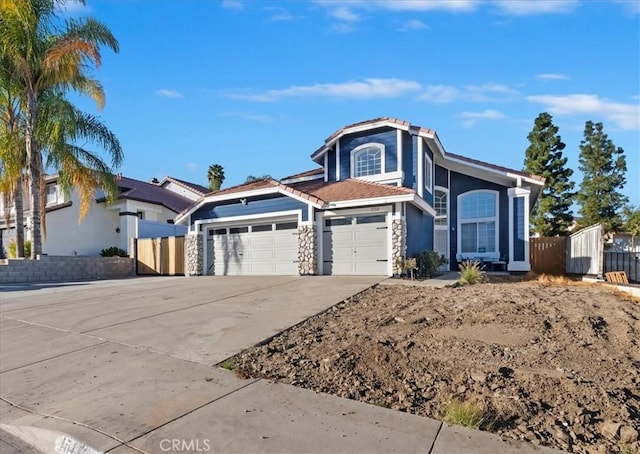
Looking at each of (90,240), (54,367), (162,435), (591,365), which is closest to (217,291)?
(54,367)

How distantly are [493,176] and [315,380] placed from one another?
702 inches

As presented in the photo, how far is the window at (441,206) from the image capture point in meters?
20.9

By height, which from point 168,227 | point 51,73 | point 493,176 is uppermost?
point 51,73

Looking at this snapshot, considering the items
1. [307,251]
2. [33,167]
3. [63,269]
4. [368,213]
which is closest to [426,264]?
[368,213]

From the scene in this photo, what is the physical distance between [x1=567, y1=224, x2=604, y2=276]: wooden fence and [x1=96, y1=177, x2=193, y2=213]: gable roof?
77.6ft

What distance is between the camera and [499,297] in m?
8.41

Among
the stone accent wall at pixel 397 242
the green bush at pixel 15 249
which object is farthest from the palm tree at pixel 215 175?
the stone accent wall at pixel 397 242

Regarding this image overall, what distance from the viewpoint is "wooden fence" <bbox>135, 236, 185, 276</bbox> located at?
2047cm

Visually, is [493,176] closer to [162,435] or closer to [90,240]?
[162,435]

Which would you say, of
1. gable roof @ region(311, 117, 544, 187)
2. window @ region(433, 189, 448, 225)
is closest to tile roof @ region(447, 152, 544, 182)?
gable roof @ region(311, 117, 544, 187)

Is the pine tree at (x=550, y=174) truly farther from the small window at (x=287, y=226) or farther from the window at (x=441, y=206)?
the small window at (x=287, y=226)

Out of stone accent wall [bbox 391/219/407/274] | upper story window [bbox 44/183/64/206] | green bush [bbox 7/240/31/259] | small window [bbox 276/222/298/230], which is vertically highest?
upper story window [bbox 44/183/64/206]

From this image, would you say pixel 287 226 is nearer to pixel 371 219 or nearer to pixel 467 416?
pixel 371 219

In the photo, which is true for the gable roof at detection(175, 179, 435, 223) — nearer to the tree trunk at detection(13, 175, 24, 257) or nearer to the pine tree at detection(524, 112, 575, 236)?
the tree trunk at detection(13, 175, 24, 257)
